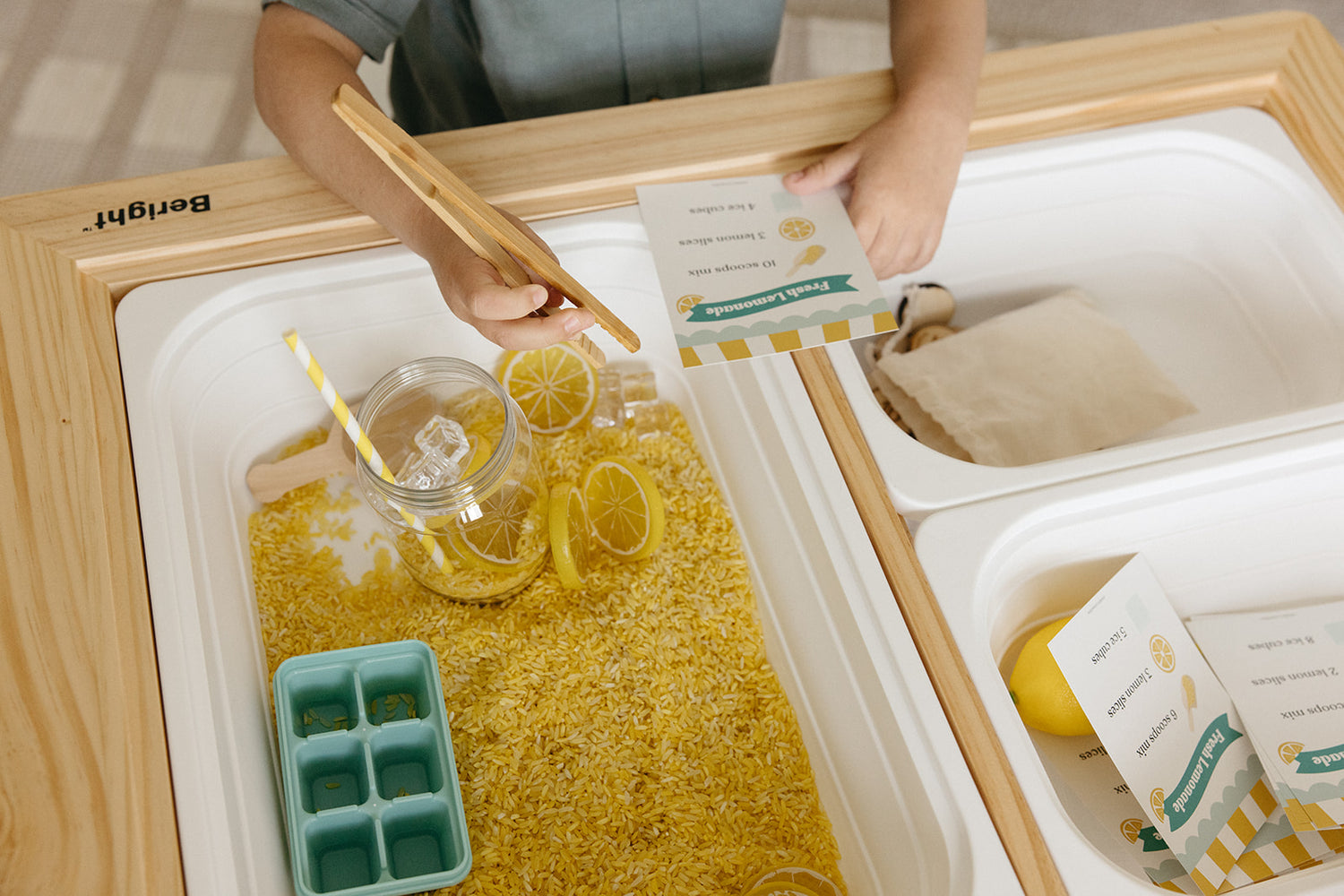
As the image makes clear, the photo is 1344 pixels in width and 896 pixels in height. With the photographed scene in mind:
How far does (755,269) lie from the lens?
909 mm

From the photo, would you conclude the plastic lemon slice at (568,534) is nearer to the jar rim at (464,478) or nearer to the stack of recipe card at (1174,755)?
the jar rim at (464,478)

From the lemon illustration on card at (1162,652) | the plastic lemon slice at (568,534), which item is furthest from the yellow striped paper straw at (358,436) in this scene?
the lemon illustration on card at (1162,652)

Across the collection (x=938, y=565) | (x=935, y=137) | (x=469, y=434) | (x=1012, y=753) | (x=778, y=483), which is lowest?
(x=1012, y=753)

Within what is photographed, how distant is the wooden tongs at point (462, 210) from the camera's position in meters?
0.65

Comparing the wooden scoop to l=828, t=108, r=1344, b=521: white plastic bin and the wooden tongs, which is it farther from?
l=828, t=108, r=1344, b=521: white plastic bin

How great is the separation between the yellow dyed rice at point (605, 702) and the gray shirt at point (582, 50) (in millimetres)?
554

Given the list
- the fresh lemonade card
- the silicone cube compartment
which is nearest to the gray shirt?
the fresh lemonade card

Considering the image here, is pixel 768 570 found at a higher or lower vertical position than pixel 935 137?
lower

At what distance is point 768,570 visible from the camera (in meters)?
0.94

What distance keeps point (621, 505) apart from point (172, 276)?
0.48 m

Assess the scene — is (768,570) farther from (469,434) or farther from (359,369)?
(359,369)

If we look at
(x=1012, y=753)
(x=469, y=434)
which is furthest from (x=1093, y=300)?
(x=469, y=434)

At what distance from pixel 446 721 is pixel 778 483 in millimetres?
366

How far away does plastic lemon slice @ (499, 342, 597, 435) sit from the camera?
1.03 m
